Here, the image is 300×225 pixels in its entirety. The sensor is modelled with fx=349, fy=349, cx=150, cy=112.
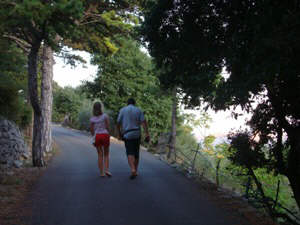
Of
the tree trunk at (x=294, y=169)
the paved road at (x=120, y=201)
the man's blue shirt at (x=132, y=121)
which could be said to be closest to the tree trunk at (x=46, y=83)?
the paved road at (x=120, y=201)

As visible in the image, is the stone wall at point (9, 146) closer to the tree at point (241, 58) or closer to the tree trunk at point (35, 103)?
the tree trunk at point (35, 103)

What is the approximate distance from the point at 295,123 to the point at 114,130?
966 inches

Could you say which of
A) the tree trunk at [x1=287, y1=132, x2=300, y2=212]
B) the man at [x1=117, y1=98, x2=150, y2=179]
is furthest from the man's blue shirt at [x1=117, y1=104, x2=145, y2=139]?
the tree trunk at [x1=287, y1=132, x2=300, y2=212]

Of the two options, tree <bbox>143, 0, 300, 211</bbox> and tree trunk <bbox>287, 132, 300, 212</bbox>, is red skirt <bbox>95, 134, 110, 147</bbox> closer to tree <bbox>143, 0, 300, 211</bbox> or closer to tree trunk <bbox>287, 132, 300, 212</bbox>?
tree <bbox>143, 0, 300, 211</bbox>

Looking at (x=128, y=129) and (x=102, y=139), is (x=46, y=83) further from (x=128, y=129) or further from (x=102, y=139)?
(x=128, y=129)

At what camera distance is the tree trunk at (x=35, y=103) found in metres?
9.98

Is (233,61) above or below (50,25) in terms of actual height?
below

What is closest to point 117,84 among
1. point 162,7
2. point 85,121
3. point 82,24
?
point 85,121

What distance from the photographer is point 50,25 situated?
8.71m

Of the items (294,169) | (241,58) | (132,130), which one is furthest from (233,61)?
(132,130)

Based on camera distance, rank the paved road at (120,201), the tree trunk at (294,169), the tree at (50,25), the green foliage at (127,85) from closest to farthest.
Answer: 1. the paved road at (120,201)
2. the tree trunk at (294,169)
3. the tree at (50,25)
4. the green foliage at (127,85)

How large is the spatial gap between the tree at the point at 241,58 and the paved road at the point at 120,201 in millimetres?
2091

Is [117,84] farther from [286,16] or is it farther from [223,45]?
[286,16]

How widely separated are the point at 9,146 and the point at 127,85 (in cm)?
1968
